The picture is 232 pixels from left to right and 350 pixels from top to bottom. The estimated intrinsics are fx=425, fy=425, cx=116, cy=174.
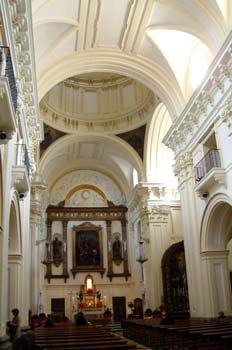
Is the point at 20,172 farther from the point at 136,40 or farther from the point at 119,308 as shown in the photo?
the point at 119,308

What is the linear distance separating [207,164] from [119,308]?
49.1ft

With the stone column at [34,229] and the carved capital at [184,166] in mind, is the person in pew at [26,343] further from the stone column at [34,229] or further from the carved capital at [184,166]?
the stone column at [34,229]

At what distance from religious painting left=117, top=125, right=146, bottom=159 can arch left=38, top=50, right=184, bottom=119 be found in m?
6.17

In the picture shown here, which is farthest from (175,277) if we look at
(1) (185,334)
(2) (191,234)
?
(1) (185,334)

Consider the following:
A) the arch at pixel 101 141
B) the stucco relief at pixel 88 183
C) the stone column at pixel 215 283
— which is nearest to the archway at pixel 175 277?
the arch at pixel 101 141

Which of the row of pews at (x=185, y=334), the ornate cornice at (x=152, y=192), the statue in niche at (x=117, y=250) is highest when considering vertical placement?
the ornate cornice at (x=152, y=192)

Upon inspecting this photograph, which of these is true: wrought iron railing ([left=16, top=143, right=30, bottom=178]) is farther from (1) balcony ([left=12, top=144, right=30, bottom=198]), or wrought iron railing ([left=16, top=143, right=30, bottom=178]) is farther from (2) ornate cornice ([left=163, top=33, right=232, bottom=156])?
(2) ornate cornice ([left=163, top=33, right=232, bottom=156])

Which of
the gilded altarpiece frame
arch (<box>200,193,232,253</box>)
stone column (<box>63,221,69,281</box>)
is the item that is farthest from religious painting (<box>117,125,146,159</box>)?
arch (<box>200,193,232,253</box>)

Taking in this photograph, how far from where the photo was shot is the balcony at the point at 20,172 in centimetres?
942

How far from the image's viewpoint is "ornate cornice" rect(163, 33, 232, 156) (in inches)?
405

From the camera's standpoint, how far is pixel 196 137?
13.1m

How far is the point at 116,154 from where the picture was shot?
24.0m

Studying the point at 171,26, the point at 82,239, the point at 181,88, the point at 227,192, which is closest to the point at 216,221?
the point at 227,192

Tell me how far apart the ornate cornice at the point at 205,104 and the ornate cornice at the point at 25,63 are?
449 cm
